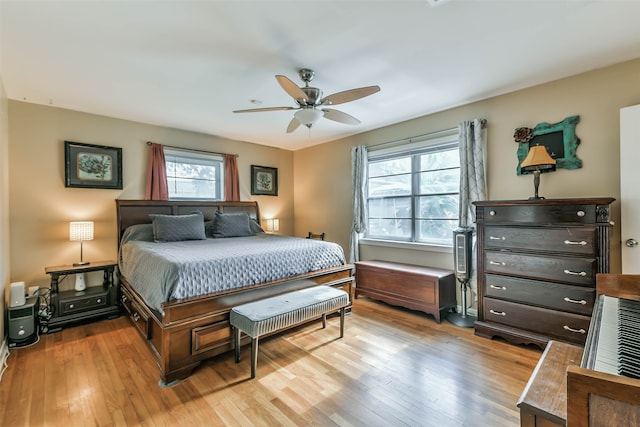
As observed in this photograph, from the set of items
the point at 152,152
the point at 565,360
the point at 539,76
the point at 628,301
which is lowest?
the point at 565,360

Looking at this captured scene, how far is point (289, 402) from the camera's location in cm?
192

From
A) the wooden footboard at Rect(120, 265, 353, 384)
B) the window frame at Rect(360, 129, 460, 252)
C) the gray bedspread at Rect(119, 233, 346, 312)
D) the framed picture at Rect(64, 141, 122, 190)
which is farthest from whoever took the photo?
the window frame at Rect(360, 129, 460, 252)

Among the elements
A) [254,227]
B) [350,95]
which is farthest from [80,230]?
[350,95]

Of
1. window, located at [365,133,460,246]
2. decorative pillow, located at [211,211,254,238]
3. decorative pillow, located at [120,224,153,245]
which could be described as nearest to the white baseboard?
decorative pillow, located at [120,224,153,245]

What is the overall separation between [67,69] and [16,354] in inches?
104

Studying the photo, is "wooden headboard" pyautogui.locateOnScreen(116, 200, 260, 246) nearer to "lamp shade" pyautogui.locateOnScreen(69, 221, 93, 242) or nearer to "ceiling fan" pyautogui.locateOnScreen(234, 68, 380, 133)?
"lamp shade" pyautogui.locateOnScreen(69, 221, 93, 242)

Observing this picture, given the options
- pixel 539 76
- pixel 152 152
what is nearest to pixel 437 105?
pixel 539 76

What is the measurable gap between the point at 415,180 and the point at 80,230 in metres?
4.32

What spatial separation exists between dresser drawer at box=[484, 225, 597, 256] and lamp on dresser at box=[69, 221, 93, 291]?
4490mm

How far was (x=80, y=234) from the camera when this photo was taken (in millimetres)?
3340

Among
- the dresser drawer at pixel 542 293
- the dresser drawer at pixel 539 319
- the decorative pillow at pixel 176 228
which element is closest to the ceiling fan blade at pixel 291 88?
the decorative pillow at pixel 176 228

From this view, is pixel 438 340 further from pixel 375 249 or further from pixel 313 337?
pixel 375 249

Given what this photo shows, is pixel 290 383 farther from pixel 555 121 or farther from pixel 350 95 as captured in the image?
pixel 555 121

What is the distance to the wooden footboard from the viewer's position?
7.06 feet
